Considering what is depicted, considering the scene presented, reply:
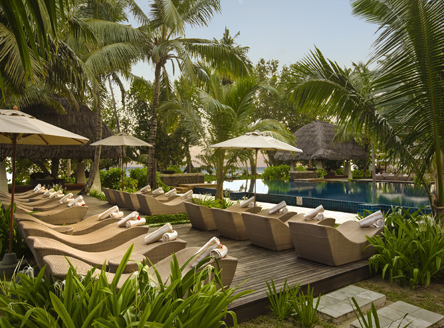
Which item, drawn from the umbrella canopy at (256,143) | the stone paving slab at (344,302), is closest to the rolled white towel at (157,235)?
the stone paving slab at (344,302)

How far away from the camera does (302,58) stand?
17.7 feet

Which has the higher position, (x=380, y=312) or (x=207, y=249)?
(x=207, y=249)

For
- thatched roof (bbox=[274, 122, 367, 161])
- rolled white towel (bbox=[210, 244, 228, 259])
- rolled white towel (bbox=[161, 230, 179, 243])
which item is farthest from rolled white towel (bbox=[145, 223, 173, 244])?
thatched roof (bbox=[274, 122, 367, 161])

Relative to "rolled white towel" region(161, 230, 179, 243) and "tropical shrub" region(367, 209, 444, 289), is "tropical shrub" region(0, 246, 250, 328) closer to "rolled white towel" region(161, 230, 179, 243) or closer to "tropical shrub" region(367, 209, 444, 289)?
"rolled white towel" region(161, 230, 179, 243)

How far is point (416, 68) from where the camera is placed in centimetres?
465

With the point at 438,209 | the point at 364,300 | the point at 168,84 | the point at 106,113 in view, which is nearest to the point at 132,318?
the point at 364,300

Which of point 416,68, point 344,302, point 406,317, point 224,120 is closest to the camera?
point 406,317

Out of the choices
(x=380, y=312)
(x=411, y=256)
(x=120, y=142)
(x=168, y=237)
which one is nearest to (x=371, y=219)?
(x=411, y=256)

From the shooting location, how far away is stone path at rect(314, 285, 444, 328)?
2.99m

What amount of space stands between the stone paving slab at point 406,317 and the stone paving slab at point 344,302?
0.14 meters

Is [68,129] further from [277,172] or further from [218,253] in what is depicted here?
[218,253]

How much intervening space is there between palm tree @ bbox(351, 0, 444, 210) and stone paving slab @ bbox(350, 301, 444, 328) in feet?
6.55

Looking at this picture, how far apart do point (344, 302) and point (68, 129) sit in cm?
1524

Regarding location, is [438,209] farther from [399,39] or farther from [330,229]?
[399,39]
